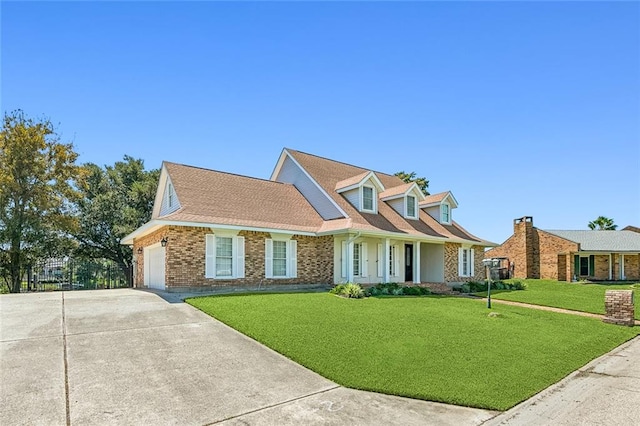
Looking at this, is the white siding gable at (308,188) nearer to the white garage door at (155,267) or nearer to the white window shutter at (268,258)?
the white window shutter at (268,258)

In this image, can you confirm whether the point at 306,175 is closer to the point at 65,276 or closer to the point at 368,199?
the point at 368,199

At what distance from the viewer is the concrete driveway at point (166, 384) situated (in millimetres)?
4770

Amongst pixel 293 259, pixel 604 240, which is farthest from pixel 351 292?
pixel 604 240

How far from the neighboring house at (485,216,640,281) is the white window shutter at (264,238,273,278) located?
82.4ft

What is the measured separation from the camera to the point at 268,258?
16438mm

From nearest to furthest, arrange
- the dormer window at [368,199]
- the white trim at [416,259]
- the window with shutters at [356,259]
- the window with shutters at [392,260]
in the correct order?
the window with shutters at [356,259] < the dormer window at [368,199] < the white trim at [416,259] < the window with shutters at [392,260]

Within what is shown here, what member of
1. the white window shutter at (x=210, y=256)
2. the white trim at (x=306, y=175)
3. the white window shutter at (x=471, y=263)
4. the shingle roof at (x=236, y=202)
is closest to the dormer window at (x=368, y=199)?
the white trim at (x=306, y=175)

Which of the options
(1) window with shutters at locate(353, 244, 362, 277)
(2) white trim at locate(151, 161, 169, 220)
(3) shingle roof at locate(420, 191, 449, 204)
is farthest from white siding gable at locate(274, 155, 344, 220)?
(3) shingle roof at locate(420, 191, 449, 204)

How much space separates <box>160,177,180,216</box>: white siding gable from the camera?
16.4 m

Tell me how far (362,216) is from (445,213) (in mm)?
7884

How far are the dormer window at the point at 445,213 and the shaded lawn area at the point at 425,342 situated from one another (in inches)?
432

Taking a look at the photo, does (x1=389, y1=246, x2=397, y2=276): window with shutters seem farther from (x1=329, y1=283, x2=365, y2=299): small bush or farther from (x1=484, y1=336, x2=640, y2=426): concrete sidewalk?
(x1=484, y1=336, x2=640, y2=426): concrete sidewalk

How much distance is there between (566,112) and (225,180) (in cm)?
1417

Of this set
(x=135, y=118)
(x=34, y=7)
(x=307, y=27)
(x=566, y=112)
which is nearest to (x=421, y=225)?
(x=566, y=112)
